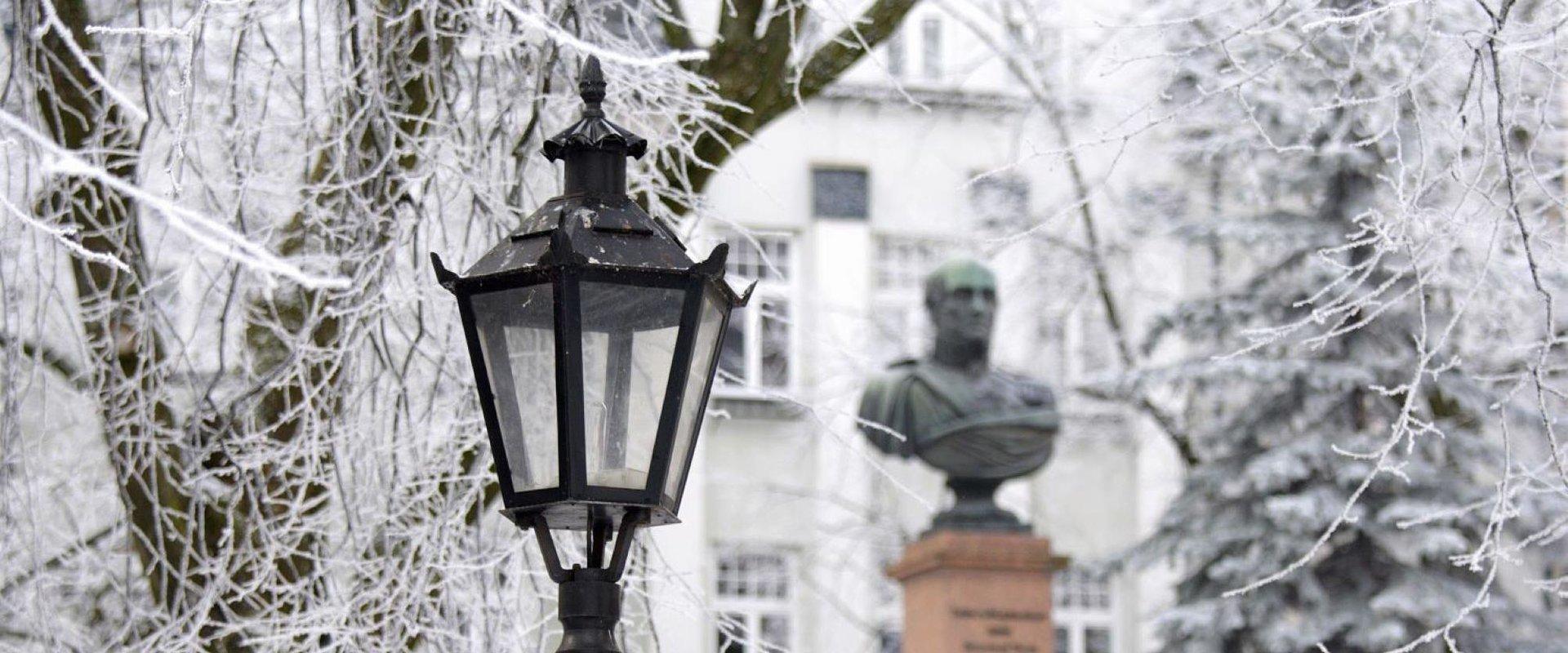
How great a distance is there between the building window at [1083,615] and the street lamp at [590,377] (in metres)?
17.1

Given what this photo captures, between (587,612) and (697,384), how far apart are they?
1.59 feet

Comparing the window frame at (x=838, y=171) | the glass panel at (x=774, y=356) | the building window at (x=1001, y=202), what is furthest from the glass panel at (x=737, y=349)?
the building window at (x=1001, y=202)

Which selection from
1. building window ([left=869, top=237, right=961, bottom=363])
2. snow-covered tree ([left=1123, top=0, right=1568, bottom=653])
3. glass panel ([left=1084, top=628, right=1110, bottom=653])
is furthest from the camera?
glass panel ([left=1084, top=628, right=1110, bottom=653])

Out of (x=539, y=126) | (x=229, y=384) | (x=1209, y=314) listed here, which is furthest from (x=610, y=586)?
(x=1209, y=314)

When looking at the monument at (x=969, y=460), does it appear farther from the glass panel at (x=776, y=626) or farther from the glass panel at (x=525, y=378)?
the glass panel at (x=525, y=378)

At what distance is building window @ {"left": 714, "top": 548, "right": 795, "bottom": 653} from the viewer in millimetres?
20578

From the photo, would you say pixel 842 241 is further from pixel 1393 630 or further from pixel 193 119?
pixel 193 119

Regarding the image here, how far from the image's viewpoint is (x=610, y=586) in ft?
14.6

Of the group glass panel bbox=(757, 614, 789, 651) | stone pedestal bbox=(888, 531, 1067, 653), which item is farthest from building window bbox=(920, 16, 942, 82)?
stone pedestal bbox=(888, 531, 1067, 653)

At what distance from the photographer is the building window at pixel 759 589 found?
20578 millimetres

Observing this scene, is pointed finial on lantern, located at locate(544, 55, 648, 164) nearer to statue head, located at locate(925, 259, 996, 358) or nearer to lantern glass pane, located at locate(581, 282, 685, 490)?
lantern glass pane, located at locate(581, 282, 685, 490)

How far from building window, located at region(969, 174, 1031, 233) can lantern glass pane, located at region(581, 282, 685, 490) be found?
14.2m

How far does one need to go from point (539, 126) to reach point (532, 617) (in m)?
1.61

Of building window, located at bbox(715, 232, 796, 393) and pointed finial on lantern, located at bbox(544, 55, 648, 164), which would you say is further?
building window, located at bbox(715, 232, 796, 393)
